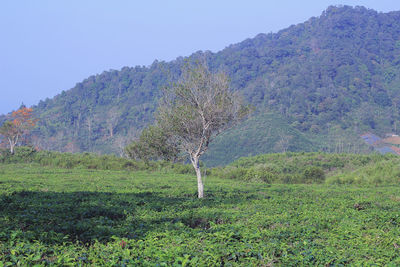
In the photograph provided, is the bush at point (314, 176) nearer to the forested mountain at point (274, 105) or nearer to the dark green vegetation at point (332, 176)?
the dark green vegetation at point (332, 176)

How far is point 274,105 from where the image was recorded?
443 feet

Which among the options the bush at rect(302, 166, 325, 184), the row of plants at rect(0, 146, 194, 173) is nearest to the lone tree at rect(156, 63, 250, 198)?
the bush at rect(302, 166, 325, 184)

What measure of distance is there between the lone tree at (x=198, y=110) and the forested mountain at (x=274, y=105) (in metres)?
68.4

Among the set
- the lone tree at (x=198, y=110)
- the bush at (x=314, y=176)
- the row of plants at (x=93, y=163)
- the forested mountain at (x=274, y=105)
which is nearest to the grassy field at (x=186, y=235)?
the lone tree at (x=198, y=110)

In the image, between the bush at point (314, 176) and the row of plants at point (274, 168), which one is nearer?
the row of plants at point (274, 168)

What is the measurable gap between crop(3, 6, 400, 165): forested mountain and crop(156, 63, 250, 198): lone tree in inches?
2692

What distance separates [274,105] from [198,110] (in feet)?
387

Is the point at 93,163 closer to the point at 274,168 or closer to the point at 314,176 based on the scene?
the point at 274,168

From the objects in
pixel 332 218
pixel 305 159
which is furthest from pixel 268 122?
pixel 332 218

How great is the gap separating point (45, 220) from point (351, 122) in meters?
121

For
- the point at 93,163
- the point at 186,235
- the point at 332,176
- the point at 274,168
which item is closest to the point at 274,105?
the point at 274,168

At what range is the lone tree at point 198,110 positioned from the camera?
20922 millimetres

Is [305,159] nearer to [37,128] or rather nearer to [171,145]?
[171,145]

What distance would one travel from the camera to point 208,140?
21.5 metres
